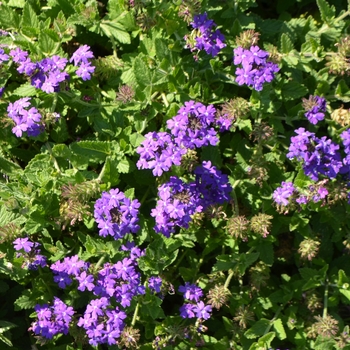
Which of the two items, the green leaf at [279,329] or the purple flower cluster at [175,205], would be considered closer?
the purple flower cluster at [175,205]

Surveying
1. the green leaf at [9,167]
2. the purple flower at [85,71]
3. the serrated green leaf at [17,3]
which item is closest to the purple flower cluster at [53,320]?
the green leaf at [9,167]

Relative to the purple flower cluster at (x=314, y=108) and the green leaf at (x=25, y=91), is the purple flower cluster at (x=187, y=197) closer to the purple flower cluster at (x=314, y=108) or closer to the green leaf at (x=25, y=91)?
the purple flower cluster at (x=314, y=108)

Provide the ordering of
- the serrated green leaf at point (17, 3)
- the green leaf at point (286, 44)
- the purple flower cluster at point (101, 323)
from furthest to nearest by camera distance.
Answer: the serrated green leaf at point (17, 3), the green leaf at point (286, 44), the purple flower cluster at point (101, 323)

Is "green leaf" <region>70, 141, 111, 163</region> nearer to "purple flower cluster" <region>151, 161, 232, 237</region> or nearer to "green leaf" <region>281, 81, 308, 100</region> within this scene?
"purple flower cluster" <region>151, 161, 232, 237</region>

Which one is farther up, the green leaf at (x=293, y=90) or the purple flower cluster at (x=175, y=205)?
the green leaf at (x=293, y=90)

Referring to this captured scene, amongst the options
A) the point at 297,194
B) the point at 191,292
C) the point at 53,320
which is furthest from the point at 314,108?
the point at 53,320
